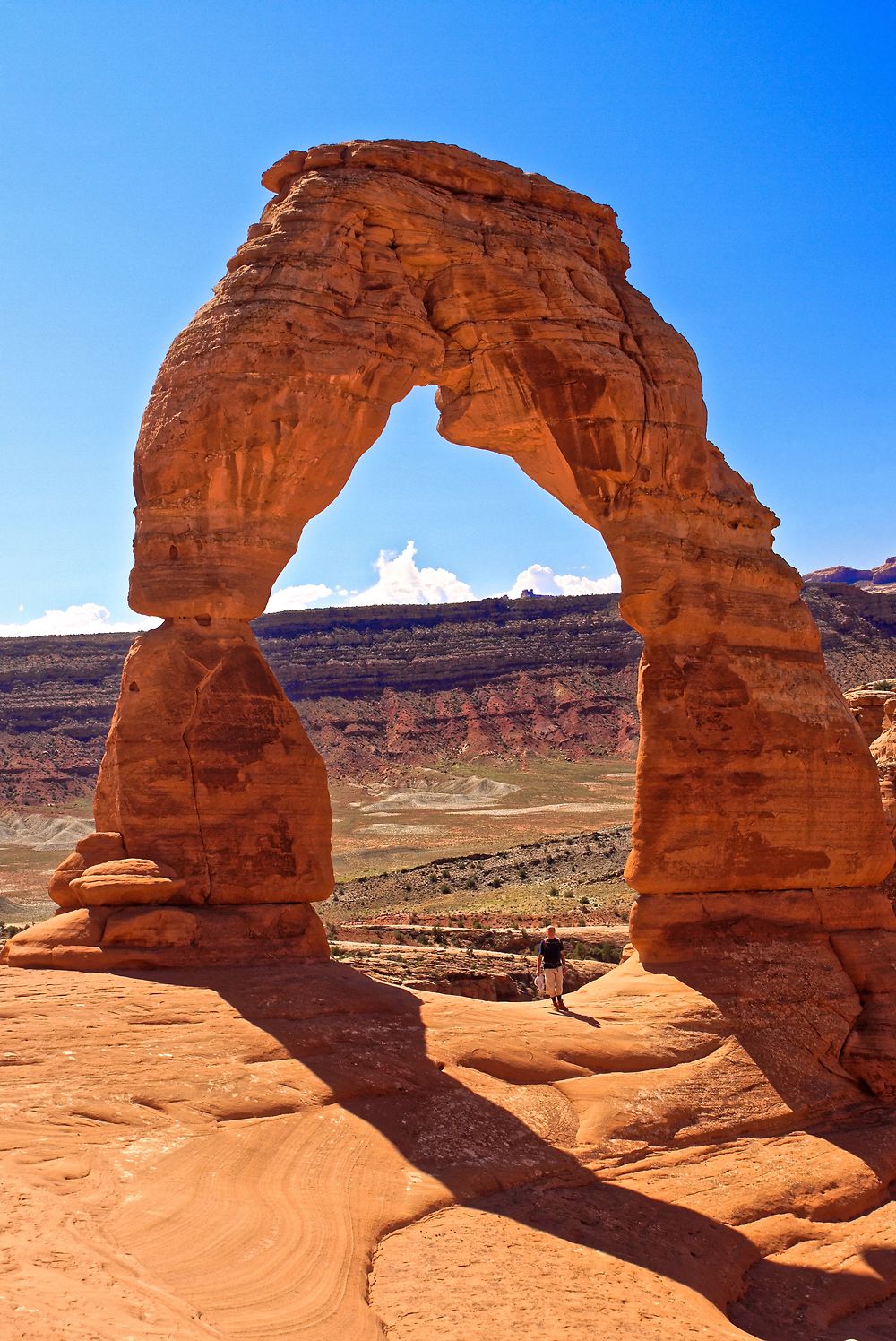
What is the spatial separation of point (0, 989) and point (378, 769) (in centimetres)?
7515

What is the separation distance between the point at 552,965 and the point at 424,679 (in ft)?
269

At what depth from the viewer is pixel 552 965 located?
13984mm

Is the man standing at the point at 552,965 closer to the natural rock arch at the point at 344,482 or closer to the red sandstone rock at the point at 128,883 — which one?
the natural rock arch at the point at 344,482

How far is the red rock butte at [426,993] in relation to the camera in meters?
8.32

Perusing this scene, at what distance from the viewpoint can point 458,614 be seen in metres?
104

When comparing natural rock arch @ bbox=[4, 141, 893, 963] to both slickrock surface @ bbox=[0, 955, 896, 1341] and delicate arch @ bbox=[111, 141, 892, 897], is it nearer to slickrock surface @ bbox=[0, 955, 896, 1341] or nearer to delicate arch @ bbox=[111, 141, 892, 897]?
delicate arch @ bbox=[111, 141, 892, 897]

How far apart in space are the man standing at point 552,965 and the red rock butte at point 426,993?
1.38 feet

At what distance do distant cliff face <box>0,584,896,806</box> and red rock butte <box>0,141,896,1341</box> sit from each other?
6500cm

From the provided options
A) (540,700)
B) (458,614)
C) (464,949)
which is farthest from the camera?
(458,614)

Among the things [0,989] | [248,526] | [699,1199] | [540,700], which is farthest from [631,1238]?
[540,700]

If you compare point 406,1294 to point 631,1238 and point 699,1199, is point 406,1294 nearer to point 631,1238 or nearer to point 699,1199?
point 631,1238

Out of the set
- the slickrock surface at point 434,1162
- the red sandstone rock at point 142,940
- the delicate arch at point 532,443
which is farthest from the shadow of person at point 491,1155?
the delicate arch at point 532,443

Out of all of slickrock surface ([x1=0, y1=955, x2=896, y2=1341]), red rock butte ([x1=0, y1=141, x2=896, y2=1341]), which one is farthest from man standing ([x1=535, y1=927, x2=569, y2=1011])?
red rock butte ([x1=0, y1=141, x2=896, y2=1341])

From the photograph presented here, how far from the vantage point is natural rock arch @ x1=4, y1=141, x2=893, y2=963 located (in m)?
12.0
